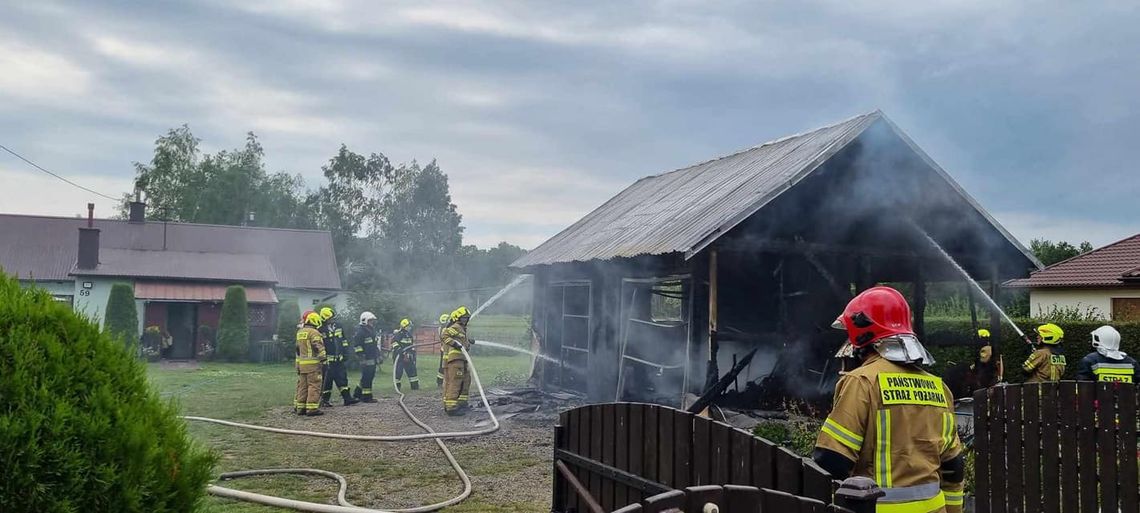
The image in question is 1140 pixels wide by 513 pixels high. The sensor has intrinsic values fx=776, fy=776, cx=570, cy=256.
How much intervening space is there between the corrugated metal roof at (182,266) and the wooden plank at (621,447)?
30.7 meters

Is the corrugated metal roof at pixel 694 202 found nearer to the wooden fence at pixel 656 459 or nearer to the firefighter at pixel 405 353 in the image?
the firefighter at pixel 405 353

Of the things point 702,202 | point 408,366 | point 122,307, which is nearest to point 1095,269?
point 702,202

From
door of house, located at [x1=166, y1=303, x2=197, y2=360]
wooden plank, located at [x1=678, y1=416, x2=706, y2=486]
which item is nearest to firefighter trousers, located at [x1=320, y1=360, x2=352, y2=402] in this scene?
wooden plank, located at [x1=678, y1=416, x2=706, y2=486]

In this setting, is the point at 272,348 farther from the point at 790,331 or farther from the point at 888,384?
the point at 888,384

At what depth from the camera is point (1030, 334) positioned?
17.5 m

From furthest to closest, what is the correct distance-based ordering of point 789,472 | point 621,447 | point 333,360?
1. point 333,360
2. point 621,447
3. point 789,472

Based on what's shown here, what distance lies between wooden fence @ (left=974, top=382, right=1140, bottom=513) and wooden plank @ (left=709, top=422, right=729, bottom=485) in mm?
3053

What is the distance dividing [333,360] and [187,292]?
18.4m

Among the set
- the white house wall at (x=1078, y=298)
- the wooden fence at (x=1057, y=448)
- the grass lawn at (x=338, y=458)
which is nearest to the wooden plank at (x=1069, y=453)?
the wooden fence at (x=1057, y=448)

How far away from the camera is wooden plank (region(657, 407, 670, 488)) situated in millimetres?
3613

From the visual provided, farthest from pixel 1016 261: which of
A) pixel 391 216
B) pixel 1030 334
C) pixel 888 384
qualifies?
pixel 391 216

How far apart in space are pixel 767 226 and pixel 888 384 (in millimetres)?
8196

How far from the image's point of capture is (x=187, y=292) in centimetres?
3034

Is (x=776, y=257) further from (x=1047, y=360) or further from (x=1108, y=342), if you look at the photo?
(x=1108, y=342)
